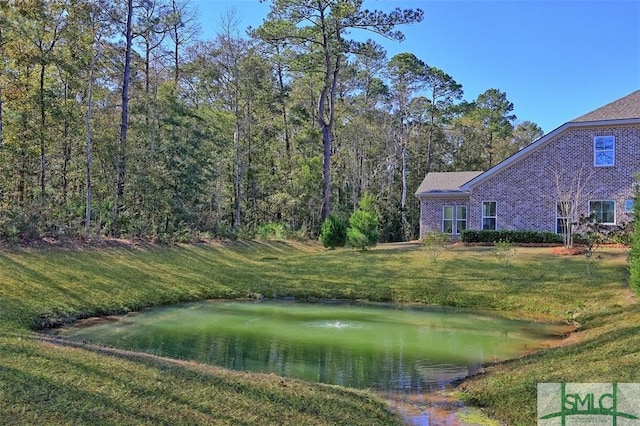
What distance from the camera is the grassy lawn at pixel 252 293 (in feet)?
15.7

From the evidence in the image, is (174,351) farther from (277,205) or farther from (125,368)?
(277,205)

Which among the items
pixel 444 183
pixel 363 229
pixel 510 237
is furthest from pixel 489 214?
pixel 363 229

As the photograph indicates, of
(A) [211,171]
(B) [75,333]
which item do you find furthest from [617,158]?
(B) [75,333]

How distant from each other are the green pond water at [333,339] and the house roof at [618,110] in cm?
1210

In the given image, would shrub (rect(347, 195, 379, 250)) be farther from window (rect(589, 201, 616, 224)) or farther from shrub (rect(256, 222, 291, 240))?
window (rect(589, 201, 616, 224))

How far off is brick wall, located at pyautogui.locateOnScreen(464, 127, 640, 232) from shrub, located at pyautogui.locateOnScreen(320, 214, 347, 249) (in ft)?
19.4

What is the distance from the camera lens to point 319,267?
18984mm

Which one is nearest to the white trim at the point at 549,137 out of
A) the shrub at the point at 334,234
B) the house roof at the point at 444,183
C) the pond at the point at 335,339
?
the house roof at the point at 444,183

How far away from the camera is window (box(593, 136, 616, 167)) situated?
20.8 meters

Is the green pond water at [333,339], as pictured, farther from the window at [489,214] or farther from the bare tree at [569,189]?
the window at [489,214]

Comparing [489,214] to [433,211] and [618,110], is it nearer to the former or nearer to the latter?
[433,211]

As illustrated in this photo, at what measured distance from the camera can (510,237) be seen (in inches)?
855

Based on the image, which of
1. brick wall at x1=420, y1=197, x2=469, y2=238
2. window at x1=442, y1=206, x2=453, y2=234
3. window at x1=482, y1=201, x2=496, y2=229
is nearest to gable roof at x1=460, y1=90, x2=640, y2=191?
window at x1=482, y1=201, x2=496, y2=229

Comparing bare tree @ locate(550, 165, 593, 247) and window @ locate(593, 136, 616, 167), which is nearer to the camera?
bare tree @ locate(550, 165, 593, 247)
